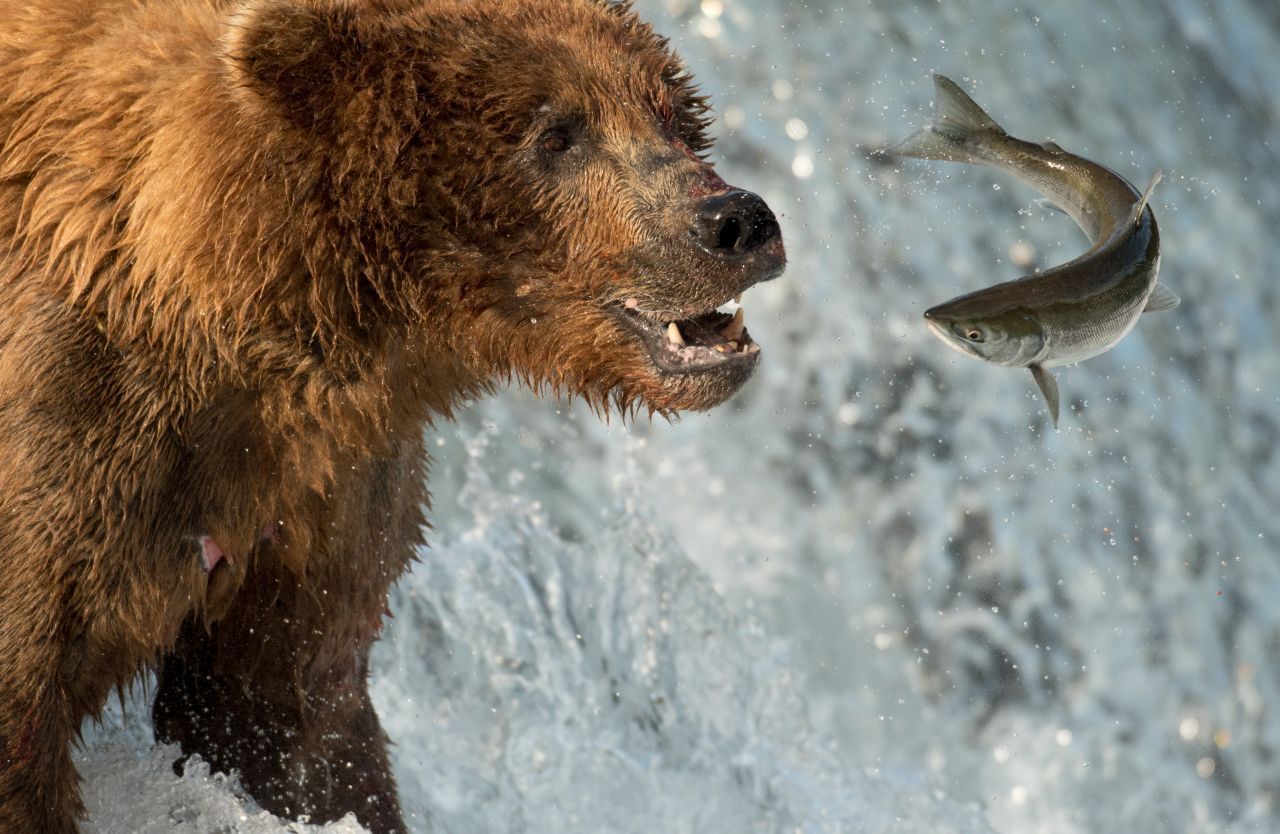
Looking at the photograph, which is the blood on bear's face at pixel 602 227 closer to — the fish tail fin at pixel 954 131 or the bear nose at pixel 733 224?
the bear nose at pixel 733 224

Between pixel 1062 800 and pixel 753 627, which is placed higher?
pixel 753 627

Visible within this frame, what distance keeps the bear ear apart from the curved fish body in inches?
43.1

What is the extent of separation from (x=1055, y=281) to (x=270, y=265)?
144 cm

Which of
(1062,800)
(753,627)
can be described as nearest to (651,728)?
(753,627)

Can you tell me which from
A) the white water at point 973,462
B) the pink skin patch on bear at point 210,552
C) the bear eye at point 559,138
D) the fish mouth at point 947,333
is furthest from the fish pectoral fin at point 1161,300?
the white water at point 973,462

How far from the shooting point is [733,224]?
3406mm

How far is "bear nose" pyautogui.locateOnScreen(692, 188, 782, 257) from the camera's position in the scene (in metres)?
3.40

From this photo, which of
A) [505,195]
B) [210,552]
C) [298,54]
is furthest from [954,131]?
[210,552]

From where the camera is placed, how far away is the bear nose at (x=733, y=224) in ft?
11.1

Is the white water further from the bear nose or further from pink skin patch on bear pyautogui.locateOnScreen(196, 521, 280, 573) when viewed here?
the bear nose

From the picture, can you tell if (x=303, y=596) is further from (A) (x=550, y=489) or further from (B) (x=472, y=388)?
(A) (x=550, y=489)

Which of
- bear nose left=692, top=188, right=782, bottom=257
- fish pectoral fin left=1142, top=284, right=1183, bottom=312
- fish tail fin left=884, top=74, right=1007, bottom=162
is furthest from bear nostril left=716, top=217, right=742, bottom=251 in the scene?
fish pectoral fin left=1142, top=284, right=1183, bottom=312

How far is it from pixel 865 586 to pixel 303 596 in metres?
3.85

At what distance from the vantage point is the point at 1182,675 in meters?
7.33
